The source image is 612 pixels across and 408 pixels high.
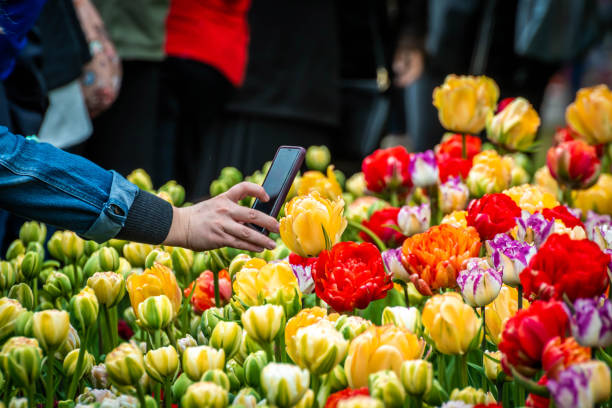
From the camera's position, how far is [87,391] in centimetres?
70

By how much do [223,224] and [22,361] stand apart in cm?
30

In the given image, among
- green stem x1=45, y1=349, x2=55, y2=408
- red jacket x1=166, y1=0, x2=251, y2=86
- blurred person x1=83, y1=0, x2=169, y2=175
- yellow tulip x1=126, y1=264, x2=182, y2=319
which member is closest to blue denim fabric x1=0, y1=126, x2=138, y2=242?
yellow tulip x1=126, y1=264, x2=182, y2=319

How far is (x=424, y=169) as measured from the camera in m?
1.08

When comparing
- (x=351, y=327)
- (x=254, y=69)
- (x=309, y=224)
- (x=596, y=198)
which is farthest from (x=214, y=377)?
(x=254, y=69)

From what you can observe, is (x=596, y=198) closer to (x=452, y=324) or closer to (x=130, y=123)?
(x=452, y=324)

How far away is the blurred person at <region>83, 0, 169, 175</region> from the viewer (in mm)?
1966

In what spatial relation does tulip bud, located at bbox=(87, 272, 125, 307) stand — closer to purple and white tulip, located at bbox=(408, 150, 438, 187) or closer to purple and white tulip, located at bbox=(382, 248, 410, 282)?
purple and white tulip, located at bbox=(382, 248, 410, 282)

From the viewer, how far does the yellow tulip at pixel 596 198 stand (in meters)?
1.20

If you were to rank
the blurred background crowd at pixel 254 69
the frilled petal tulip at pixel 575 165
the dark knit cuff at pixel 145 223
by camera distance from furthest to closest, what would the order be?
1. the blurred background crowd at pixel 254 69
2. the frilled petal tulip at pixel 575 165
3. the dark knit cuff at pixel 145 223

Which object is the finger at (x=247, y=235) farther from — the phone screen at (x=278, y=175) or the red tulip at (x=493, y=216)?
the red tulip at (x=493, y=216)

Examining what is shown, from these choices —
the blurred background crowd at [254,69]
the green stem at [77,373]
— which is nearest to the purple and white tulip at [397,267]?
the green stem at [77,373]

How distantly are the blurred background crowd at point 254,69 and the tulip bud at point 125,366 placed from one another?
89 cm

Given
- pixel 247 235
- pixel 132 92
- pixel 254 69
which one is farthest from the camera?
pixel 254 69

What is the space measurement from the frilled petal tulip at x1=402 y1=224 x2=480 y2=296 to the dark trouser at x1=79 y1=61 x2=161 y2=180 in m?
1.38
